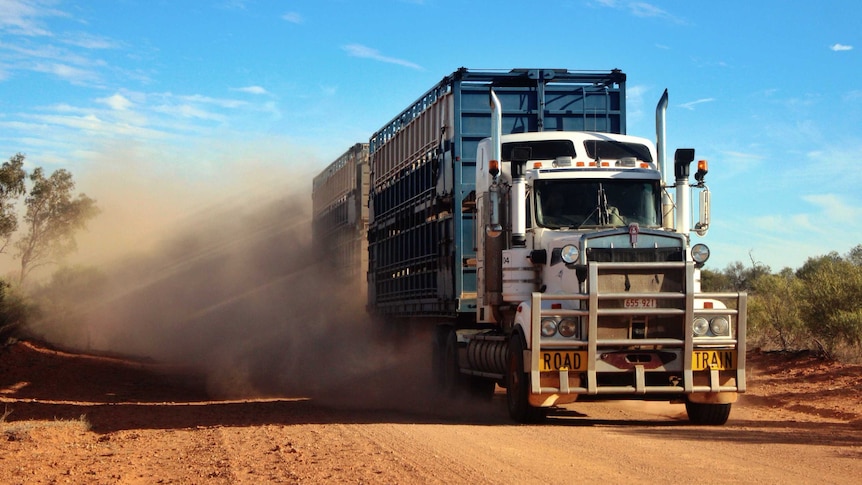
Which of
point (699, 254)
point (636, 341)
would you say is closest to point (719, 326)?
point (699, 254)

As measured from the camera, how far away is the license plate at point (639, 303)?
11.8m

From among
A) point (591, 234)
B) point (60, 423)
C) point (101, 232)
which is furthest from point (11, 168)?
point (591, 234)

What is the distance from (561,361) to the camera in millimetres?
11609

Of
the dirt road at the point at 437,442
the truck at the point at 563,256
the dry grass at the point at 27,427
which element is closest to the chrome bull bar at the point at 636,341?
the truck at the point at 563,256

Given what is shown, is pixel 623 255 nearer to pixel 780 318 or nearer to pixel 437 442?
pixel 437 442

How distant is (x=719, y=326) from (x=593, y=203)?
2.19 meters

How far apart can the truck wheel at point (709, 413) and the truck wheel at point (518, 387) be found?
1.85 metres

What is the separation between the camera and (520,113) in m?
15.7

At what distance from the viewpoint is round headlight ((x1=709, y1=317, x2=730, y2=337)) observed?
11.8 meters

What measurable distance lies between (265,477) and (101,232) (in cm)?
4348

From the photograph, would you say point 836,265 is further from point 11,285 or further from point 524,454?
point 11,285

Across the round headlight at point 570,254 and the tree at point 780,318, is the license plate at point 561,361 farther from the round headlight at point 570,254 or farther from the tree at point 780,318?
the tree at point 780,318

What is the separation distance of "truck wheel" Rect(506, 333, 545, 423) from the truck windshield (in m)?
1.61

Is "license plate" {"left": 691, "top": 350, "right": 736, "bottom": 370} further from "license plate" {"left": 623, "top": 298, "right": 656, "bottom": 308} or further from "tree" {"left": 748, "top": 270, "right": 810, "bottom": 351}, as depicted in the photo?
"tree" {"left": 748, "top": 270, "right": 810, "bottom": 351}
